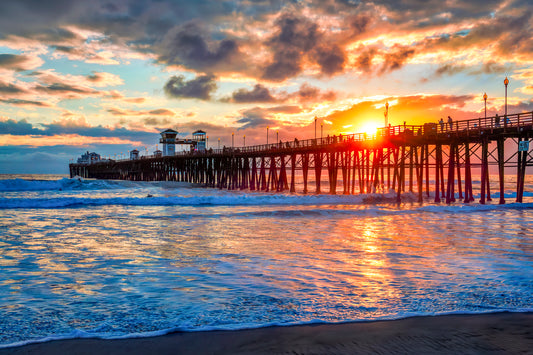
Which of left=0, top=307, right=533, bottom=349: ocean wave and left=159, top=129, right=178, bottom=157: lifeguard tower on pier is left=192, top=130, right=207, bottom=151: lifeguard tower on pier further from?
left=0, top=307, right=533, bottom=349: ocean wave

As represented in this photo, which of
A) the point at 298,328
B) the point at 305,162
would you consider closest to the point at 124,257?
the point at 298,328

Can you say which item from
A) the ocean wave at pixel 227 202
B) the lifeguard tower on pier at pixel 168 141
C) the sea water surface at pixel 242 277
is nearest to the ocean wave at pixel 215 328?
the sea water surface at pixel 242 277

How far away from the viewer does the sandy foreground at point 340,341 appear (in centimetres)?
363

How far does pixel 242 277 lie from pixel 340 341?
3.07 metres

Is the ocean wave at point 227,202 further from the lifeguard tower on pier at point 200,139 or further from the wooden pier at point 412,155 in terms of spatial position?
the lifeguard tower on pier at point 200,139

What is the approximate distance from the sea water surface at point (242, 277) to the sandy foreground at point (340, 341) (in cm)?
22

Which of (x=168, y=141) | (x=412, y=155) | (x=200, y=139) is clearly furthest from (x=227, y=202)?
(x=168, y=141)

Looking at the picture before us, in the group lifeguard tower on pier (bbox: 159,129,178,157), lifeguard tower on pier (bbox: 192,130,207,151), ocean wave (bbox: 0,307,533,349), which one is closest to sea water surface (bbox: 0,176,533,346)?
ocean wave (bbox: 0,307,533,349)

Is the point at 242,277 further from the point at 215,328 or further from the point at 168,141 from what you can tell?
the point at 168,141

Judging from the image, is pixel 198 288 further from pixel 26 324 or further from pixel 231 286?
pixel 26 324

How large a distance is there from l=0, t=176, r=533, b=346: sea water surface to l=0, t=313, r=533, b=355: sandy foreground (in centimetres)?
22

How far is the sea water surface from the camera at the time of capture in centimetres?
455

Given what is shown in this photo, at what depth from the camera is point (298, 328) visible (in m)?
4.18

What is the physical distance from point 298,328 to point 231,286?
2.08 m
